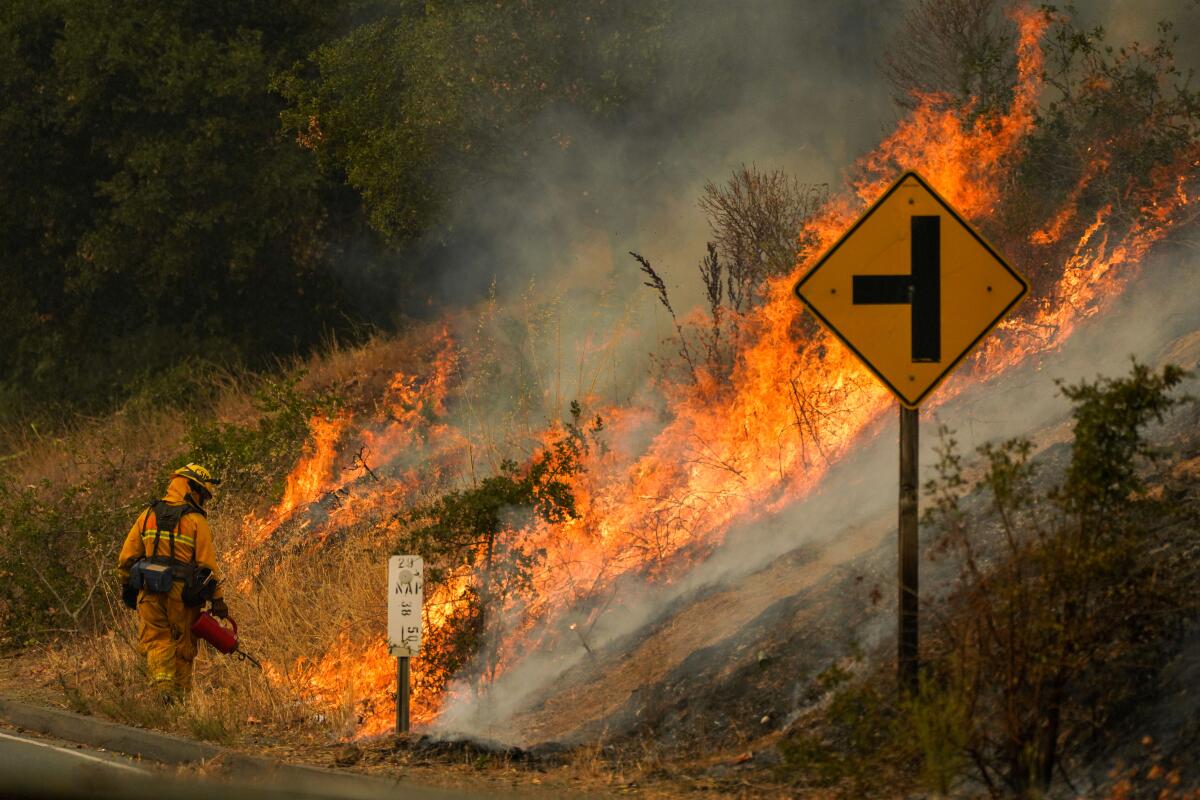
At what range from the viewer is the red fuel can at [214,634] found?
38.8ft

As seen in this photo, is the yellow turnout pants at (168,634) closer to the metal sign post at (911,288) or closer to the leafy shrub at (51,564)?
the leafy shrub at (51,564)

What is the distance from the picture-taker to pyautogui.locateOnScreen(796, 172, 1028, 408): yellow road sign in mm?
7285

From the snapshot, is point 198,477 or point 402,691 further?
point 198,477

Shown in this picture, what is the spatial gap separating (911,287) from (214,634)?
6459 mm

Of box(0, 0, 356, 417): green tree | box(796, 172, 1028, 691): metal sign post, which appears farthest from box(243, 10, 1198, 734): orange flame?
box(0, 0, 356, 417): green tree

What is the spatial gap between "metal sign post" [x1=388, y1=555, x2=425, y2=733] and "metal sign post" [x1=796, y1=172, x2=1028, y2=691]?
341cm

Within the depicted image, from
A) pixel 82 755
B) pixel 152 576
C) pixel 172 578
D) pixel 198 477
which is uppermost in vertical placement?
pixel 198 477

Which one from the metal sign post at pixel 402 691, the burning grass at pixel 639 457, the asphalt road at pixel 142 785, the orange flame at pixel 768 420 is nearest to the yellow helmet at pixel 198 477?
the burning grass at pixel 639 457

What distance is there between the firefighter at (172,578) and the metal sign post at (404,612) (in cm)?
257

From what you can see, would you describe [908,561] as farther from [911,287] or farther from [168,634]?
[168,634]

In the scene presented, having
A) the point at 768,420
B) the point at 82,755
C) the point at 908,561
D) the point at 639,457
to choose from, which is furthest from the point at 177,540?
the point at 908,561

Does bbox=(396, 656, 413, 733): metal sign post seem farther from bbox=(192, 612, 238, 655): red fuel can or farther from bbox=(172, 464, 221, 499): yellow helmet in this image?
bbox=(172, 464, 221, 499): yellow helmet

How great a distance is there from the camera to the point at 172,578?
38.5 ft

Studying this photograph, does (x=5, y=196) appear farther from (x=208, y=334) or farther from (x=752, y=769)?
(x=752, y=769)
